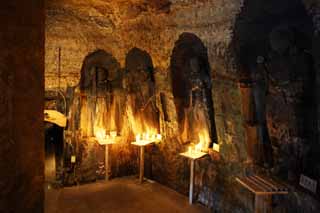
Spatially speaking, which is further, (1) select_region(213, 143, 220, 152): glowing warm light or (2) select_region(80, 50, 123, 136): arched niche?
(2) select_region(80, 50, 123, 136): arched niche

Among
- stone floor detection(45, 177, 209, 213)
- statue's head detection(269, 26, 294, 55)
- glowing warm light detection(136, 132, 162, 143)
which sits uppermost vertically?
statue's head detection(269, 26, 294, 55)

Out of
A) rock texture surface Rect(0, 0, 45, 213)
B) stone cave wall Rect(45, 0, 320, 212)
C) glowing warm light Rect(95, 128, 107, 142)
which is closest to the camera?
rock texture surface Rect(0, 0, 45, 213)

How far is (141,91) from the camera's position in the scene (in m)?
5.78

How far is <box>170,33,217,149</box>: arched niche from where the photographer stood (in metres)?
4.62

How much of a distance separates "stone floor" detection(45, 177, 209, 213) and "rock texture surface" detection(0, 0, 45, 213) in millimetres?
2871

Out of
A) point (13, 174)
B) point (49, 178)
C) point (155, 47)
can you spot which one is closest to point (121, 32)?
point (155, 47)

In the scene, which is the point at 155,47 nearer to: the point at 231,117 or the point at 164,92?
the point at 164,92

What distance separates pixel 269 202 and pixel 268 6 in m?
2.12

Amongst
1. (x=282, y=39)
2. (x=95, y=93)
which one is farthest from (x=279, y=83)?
(x=95, y=93)

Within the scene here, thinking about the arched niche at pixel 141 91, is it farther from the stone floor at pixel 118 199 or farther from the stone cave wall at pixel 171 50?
the stone floor at pixel 118 199

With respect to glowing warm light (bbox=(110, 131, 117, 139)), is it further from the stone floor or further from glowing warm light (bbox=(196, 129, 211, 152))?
glowing warm light (bbox=(196, 129, 211, 152))

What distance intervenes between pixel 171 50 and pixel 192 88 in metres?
0.71

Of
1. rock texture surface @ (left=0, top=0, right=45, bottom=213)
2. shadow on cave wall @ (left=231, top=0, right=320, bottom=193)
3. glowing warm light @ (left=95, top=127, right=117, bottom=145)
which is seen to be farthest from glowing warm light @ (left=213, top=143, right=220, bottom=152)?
rock texture surface @ (left=0, top=0, right=45, bottom=213)

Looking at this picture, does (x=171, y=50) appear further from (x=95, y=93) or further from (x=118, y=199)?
(x=118, y=199)
